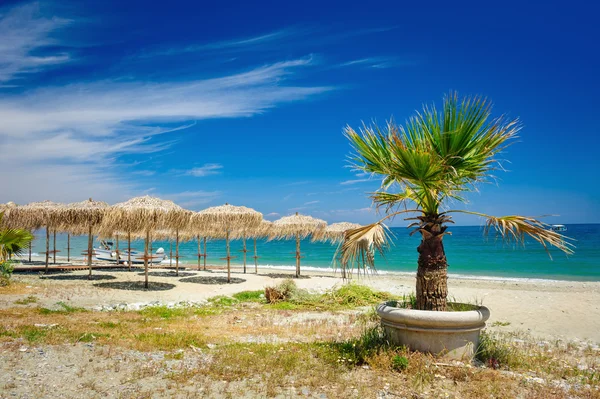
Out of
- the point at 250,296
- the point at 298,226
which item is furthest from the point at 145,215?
the point at 298,226

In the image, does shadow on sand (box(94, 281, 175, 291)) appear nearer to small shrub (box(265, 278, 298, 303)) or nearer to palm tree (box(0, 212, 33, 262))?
palm tree (box(0, 212, 33, 262))

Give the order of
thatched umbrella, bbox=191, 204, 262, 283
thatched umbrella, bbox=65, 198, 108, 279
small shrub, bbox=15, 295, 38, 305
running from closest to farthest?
small shrub, bbox=15, 295, 38, 305
thatched umbrella, bbox=65, 198, 108, 279
thatched umbrella, bbox=191, 204, 262, 283

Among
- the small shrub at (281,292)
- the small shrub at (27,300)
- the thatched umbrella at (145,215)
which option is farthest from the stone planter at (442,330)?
the thatched umbrella at (145,215)

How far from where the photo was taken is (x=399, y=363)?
5.29 m

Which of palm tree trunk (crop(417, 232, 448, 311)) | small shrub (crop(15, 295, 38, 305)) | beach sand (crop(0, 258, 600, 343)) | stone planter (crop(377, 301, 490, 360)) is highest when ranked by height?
palm tree trunk (crop(417, 232, 448, 311))

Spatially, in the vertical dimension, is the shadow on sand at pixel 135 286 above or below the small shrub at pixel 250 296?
above

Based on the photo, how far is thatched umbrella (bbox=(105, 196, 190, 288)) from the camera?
1429 centimetres

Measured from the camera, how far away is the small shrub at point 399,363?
17.3 feet

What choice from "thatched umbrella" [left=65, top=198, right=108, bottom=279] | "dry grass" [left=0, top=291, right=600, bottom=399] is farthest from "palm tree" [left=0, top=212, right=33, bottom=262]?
"thatched umbrella" [left=65, top=198, right=108, bottom=279]

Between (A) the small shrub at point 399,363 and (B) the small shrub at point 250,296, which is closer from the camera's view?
(A) the small shrub at point 399,363

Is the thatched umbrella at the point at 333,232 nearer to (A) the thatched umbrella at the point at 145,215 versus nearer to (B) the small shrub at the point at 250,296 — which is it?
(B) the small shrub at the point at 250,296

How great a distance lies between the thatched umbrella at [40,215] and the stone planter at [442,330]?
1549 cm

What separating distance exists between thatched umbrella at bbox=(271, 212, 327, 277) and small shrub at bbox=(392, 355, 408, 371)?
1523 centimetres

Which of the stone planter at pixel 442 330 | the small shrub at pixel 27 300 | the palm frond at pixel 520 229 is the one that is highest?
the palm frond at pixel 520 229
